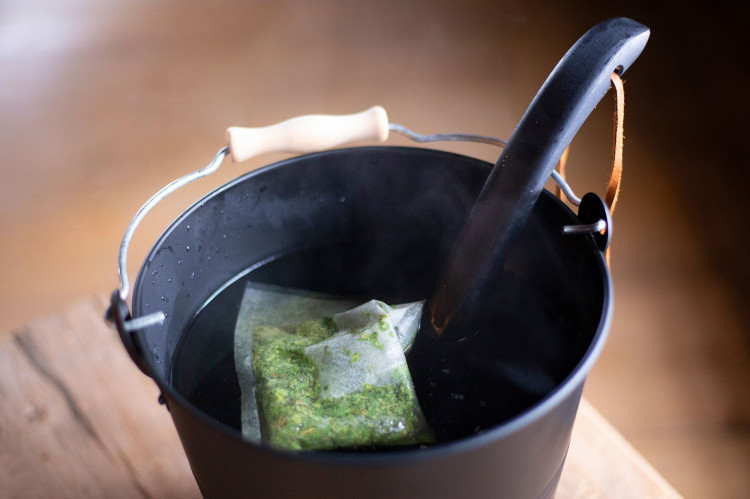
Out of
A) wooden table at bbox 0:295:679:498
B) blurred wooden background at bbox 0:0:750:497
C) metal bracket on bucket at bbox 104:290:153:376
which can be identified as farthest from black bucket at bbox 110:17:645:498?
blurred wooden background at bbox 0:0:750:497

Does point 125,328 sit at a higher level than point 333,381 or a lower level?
higher

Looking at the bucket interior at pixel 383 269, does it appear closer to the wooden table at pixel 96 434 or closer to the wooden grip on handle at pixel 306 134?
the wooden grip on handle at pixel 306 134

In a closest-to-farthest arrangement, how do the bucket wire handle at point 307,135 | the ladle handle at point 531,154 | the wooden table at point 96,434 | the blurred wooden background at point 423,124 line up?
the ladle handle at point 531,154 → the bucket wire handle at point 307,135 → the wooden table at point 96,434 → the blurred wooden background at point 423,124

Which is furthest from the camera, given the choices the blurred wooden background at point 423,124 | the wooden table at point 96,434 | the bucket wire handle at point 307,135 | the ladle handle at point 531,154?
the blurred wooden background at point 423,124

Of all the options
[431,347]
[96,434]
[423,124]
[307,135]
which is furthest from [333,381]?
[423,124]

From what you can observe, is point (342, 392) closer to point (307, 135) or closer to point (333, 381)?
point (333, 381)

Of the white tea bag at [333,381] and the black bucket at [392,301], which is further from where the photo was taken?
the white tea bag at [333,381]

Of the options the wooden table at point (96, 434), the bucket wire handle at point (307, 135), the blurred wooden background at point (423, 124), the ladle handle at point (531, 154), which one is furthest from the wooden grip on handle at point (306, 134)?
the blurred wooden background at point (423, 124)

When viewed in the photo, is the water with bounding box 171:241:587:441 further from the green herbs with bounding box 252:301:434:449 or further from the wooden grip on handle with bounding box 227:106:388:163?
the wooden grip on handle with bounding box 227:106:388:163
